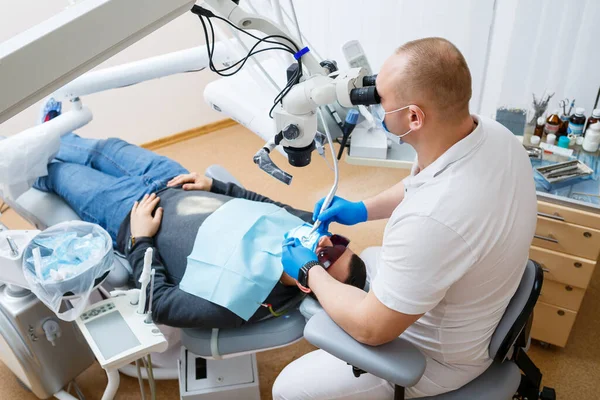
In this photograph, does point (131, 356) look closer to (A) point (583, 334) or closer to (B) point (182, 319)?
(B) point (182, 319)

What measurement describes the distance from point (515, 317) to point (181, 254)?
103cm

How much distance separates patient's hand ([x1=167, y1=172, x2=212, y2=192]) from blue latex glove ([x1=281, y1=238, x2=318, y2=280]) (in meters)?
0.64

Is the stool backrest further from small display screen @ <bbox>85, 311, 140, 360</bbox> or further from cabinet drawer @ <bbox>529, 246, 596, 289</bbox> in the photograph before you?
small display screen @ <bbox>85, 311, 140, 360</bbox>

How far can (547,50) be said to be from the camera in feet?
7.42

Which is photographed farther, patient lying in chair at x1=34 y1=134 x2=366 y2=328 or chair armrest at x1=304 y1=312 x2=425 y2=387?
patient lying in chair at x1=34 y1=134 x2=366 y2=328

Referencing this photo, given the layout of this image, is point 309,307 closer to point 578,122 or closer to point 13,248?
point 13,248

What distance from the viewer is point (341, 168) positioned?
3.20 m

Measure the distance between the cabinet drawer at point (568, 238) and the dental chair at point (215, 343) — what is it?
0.90m

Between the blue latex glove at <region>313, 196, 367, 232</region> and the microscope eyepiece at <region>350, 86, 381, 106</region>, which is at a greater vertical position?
the microscope eyepiece at <region>350, 86, 381, 106</region>

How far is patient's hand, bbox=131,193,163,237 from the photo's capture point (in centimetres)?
179

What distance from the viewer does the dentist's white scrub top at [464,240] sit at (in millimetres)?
1064

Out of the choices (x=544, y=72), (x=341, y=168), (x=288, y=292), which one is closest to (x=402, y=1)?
(x=544, y=72)

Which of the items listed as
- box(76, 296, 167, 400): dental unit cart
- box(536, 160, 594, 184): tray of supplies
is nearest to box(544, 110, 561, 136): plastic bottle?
box(536, 160, 594, 184): tray of supplies

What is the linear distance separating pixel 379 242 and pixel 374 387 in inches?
52.1
